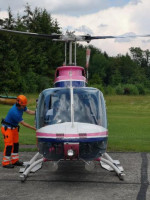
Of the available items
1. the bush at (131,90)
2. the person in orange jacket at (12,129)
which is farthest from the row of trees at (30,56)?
the person in orange jacket at (12,129)

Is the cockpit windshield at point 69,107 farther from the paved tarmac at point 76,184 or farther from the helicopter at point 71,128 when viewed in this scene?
the paved tarmac at point 76,184

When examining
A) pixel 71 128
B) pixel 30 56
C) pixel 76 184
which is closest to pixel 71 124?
pixel 71 128

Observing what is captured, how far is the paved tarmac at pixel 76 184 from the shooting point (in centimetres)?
643

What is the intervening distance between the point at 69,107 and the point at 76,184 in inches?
54.5

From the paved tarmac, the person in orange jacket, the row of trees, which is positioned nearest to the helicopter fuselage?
the paved tarmac

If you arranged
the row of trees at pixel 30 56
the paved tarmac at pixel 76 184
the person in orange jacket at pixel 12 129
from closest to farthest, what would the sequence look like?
1. the paved tarmac at pixel 76 184
2. the person in orange jacket at pixel 12 129
3. the row of trees at pixel 30 56

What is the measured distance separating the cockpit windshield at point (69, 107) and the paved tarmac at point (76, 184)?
3.50 ft

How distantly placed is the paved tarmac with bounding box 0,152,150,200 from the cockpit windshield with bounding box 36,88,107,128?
1066 mm

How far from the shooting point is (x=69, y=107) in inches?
288

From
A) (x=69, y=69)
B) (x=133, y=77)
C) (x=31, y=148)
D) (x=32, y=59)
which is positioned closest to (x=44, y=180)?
(x=69, y=69)

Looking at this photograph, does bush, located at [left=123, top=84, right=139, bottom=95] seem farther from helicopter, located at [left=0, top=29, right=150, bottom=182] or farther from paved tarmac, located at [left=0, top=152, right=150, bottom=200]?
helicopter, located at [left=0, top=29, right=150, bottom=182]

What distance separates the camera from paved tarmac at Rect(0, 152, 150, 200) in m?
6.43

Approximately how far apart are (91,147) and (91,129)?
11.9 inches

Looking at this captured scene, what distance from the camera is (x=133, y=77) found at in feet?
343
